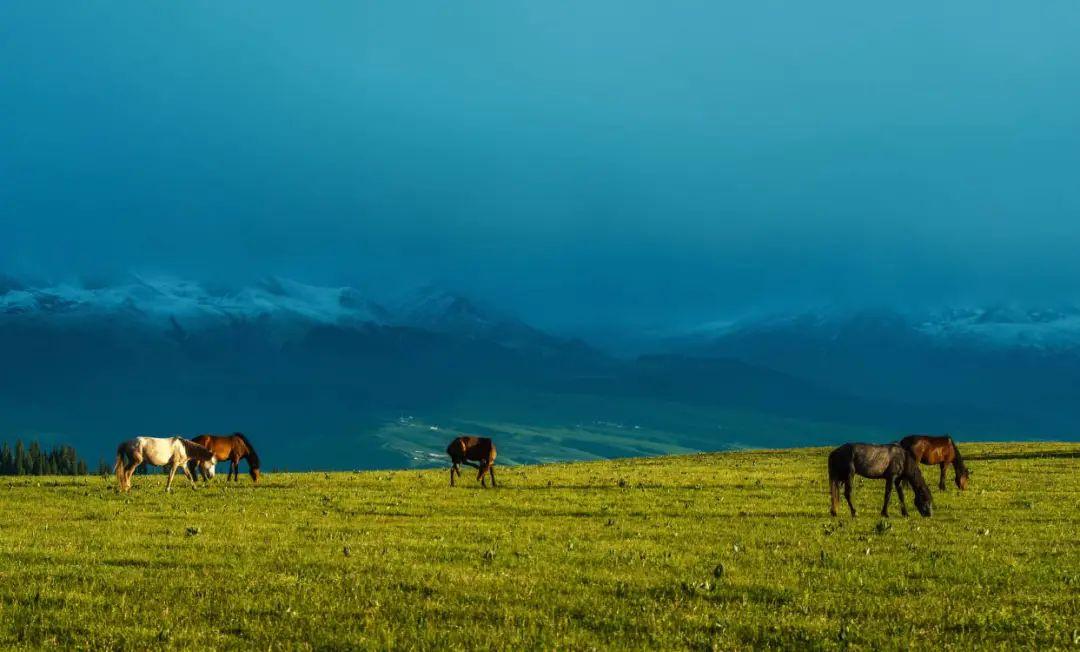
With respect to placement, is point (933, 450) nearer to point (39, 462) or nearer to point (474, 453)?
point (474, 453)

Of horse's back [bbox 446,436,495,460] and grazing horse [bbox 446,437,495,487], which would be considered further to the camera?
horse's back [bbox 446,436,495,460]

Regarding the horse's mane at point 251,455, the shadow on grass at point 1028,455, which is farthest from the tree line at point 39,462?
the shadow on grass at point 1028,455

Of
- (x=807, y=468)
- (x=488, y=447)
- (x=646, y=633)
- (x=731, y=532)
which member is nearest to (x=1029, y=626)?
(x=646, y=633)

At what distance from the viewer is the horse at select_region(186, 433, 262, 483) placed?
44.8m

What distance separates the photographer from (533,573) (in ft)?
57.5

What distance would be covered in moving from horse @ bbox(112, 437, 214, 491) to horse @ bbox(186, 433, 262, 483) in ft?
10.8

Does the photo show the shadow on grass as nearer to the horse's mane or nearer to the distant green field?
the distant green field

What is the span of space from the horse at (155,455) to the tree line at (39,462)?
470ft

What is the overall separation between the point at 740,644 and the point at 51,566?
14325 millimetres

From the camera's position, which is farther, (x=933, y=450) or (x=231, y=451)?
(x=231, y=451)

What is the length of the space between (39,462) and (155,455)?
15565 centimetres

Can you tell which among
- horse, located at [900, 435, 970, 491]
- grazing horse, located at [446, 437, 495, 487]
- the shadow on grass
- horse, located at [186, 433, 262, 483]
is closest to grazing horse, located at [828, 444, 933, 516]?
horse, located at [900, 435, 970, 491]

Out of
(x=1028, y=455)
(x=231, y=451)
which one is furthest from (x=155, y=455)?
(x=1028, y=455)

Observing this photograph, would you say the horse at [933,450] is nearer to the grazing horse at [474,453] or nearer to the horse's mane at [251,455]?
the grazing horse at [474,453]
